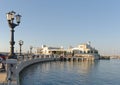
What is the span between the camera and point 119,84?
29391 mm

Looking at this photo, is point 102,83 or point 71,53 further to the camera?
point 71,53

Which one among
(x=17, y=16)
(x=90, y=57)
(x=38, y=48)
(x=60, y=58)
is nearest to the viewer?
(x=17, y=16)

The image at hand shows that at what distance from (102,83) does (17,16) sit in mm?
15762

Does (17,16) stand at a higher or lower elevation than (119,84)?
higher

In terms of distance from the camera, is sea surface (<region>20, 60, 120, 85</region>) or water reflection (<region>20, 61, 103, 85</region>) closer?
water reflection (<region>20, 61, 103, 85</region>)

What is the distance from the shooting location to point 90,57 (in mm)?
121875

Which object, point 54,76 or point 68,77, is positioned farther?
point 54,76

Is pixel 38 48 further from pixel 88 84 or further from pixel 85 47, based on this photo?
pixel 88 84

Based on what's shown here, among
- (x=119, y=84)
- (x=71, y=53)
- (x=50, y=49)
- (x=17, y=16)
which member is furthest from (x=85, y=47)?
(x=17, y=16)

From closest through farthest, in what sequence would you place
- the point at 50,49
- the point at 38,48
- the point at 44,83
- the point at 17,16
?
1. the point at 17,16
2. the point at 44,83
3. the point at 50,49
4. the point at 38,48

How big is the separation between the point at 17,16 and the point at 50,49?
12682cm

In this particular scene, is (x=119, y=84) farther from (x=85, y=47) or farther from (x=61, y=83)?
(x=85, y=47)

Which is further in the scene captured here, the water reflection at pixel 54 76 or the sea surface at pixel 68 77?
the sea surface at pixel 68 77

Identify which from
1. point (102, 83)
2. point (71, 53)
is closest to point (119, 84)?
point (102, 83)
